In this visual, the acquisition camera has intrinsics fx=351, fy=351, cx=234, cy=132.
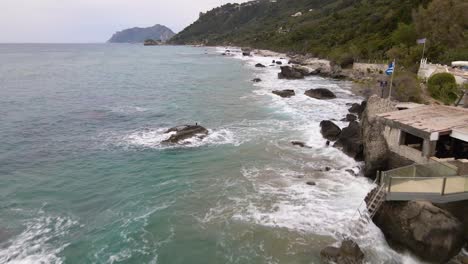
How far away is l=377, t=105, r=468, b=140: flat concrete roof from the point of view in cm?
1769

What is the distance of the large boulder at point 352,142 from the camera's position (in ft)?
81.1

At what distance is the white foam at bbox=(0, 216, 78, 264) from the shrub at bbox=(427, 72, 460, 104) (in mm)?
30337

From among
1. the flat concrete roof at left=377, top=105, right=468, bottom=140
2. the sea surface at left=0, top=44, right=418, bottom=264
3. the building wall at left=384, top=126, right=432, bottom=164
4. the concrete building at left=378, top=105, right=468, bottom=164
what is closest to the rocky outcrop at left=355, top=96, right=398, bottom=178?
the building wall at left=384, top=126, right=432, bottom=164

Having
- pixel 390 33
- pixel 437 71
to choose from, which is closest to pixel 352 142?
pixel 437 71

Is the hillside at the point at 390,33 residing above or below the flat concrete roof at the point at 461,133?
above

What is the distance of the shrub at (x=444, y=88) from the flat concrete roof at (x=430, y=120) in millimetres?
10463

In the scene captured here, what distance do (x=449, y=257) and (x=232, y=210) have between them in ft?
31.8

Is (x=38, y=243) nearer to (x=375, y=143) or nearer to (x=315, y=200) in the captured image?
(x=315, y=200)

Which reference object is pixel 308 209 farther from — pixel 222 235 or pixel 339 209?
pixel 222 235

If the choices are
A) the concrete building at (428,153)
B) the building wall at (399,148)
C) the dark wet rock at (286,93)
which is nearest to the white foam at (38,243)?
the concrete building at (428,153)

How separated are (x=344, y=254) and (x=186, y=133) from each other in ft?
61.8

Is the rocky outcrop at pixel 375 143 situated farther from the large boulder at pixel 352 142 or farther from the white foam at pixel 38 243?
the white foam at pixel 38 243

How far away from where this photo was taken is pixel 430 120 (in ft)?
64.0

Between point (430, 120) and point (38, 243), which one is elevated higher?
point (430, 120)
